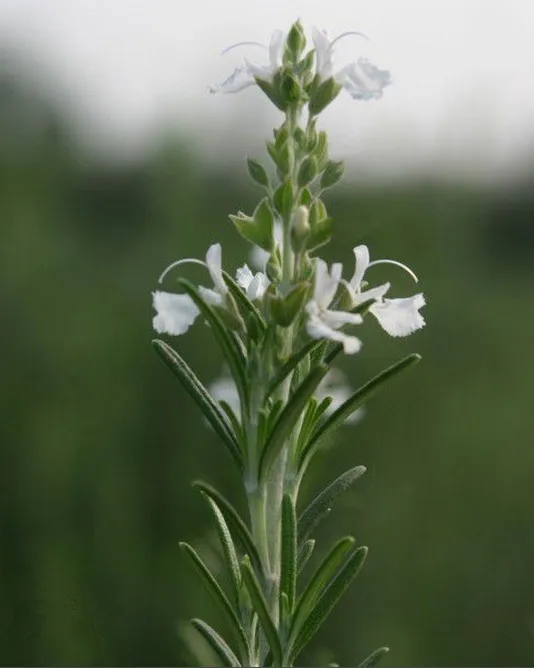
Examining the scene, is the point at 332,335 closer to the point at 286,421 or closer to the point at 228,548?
the point at 286,421

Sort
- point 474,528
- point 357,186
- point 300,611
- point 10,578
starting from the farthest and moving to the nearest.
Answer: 1. point 357,186
2. point 474,528
3. point 10,578
4. point 300,611

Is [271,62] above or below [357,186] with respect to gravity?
above

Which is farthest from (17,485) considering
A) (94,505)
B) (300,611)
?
(300,611)

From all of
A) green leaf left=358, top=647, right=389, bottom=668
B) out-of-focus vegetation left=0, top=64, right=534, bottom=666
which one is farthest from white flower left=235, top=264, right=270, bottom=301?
out-of-focus vegetation left=0, top=64, right=534, bottom=666

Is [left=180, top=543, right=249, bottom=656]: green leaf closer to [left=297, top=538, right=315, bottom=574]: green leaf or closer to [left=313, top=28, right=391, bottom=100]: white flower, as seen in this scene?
[left=297, top=538, right=315, bottom=574]: green leaf

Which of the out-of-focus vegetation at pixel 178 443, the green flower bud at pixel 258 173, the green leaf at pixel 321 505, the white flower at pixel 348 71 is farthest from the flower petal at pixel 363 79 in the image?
the out-of-focus vegetation at pixel 178 443

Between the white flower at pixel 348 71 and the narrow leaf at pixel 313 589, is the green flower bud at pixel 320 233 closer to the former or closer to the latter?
the white flower at pixel 348 71

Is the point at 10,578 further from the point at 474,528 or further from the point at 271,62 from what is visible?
the point at 271,62
